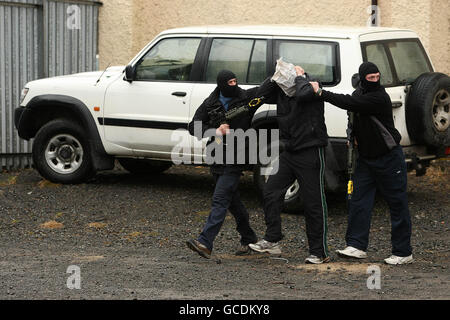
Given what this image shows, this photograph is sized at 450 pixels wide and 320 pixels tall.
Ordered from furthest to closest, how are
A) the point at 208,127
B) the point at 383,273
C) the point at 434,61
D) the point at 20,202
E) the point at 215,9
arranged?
the point at 215,9 < the point at 434,61 < the point at 20,202 < the point at 208,127 < the point at 383,273

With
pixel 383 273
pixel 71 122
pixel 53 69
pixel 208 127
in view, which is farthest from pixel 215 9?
pixel 383 273

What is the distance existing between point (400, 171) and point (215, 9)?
732 centimetres

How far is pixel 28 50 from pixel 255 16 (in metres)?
3.44

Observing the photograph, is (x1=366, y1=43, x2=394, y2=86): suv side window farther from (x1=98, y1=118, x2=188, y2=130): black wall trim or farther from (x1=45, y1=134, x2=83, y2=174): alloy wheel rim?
(x1=45, y1=134, x2=83, y2=174): alloy wheel rim

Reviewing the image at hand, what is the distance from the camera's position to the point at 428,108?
31.2 feet

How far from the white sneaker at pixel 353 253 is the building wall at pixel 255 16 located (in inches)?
217

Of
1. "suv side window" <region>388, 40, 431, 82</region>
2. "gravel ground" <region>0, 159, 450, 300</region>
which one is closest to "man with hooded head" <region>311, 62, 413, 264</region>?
"gravel ground" <region>0, 159, 450, 300</region>

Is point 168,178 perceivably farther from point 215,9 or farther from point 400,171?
point 400,171

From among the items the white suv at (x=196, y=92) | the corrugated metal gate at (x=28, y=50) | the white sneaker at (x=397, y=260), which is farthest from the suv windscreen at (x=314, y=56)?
the corrugated metal gate at (x=28, y=50)

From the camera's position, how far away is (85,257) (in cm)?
816

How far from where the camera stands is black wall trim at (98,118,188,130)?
10610 mm

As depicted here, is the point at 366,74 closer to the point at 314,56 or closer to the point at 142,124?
the point at 314,56
